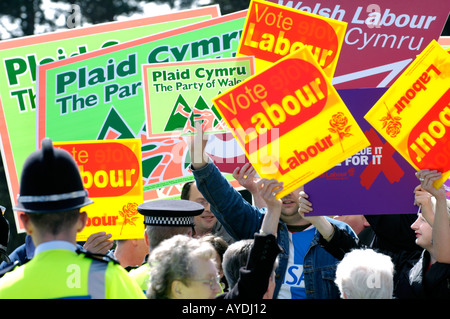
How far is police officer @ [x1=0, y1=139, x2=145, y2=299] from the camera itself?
2.82 m

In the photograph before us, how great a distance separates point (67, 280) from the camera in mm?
2832

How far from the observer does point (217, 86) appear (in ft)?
19.4

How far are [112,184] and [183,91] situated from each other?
1145mm

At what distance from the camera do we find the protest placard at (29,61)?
662 centimetres

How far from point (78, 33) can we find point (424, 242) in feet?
12.3

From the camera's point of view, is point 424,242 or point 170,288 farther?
point 424,242

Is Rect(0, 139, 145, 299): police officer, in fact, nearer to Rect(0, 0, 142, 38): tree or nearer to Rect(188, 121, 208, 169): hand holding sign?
Rect(188, 121, 208, 169): hand holding sign

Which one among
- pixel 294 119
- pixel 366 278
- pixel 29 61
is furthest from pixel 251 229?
pixel 29 61

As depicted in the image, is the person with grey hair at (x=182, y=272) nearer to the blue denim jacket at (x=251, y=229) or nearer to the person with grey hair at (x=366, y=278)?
the person with grey hair at (x=366, y=278)

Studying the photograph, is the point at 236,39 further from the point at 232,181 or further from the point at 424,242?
the point at 424,242

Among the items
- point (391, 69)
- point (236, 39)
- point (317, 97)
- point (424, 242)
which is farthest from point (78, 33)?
point (424, 242)

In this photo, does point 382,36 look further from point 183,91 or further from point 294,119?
point 294,119

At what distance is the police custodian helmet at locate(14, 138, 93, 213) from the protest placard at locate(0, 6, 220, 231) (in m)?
3.60

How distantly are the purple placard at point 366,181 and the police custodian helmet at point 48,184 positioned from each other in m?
1.88
